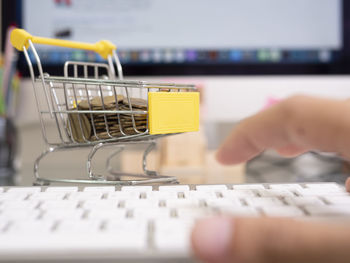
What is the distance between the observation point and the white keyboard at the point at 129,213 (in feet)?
0.82

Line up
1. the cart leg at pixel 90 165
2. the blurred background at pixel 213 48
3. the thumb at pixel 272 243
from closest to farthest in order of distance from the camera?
the thumb at pixel 272 243 → the cart leg at pixel 90 165 → the blurred background at pixel 213 48

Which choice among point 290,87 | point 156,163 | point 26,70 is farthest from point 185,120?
point 26,70

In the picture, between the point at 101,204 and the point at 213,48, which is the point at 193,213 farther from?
the point at 213,48

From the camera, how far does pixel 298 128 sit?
33 centimetres

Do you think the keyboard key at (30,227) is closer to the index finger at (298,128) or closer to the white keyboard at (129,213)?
the white keyboard at (129,213)

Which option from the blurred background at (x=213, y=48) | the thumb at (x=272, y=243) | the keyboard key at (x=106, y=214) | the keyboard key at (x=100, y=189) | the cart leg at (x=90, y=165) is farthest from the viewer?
the blurred background at (x=213, y=48)

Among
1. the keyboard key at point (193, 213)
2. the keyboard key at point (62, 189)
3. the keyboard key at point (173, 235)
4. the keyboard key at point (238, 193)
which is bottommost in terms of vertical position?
the keyboard key at point (173, 235)

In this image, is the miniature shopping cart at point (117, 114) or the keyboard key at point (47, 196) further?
the miniature shopping cart at point (117, 114)

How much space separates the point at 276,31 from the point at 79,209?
0.90 meters

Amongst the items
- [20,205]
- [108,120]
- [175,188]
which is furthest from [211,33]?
[20,205]

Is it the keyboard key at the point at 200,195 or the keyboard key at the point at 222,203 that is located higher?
the keyboard key at the point at 200,195

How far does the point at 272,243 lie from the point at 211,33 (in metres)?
0.91

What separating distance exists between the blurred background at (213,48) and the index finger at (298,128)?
1.91 ft

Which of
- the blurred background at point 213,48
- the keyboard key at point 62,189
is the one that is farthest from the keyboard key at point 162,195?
the blurred background at point 213,48
